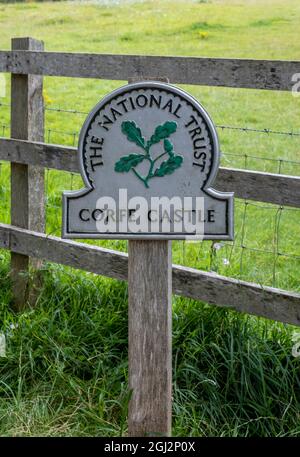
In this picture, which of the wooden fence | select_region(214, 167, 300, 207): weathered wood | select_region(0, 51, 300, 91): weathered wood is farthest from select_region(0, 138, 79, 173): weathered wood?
select_region(214, 167, 300, 207): weathered wood

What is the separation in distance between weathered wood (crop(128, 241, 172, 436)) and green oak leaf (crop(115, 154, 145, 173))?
0.32 metres

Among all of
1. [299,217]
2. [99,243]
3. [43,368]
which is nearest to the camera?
[43,368]

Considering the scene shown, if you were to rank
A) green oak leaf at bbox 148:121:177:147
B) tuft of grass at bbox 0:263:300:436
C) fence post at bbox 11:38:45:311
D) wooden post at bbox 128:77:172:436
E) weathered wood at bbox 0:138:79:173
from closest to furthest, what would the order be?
green oak leaf at bbox 148:121:177:147 → wooden post at bbox 128:77:172:436 → tuft of grass at bbox 0:263:300:436 → weathered wood at bbox 0:138:79:173 → fence post at bbox 11:38:45:311

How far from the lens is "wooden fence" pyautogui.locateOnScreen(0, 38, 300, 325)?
158 inches

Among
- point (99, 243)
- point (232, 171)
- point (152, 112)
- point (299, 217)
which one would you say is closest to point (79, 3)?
point (299, 217)

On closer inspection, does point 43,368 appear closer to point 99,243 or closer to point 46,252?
point 46,252

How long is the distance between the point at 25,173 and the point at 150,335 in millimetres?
2138

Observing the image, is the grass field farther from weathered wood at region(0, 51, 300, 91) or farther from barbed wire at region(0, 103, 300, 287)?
weathered wood at region(0, 51, 300, 91)

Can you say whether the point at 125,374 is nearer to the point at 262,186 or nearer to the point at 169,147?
the point at 262,186

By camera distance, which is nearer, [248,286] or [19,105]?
[248,286]

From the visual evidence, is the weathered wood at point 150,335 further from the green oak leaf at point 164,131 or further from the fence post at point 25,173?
the fence post at point 25,173

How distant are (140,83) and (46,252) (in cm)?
213

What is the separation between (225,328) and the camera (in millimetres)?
4238

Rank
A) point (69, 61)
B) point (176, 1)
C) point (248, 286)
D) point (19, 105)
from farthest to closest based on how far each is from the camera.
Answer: point (176, 1)
point (19, 105)
point (69, 61)
point (248, 286)
